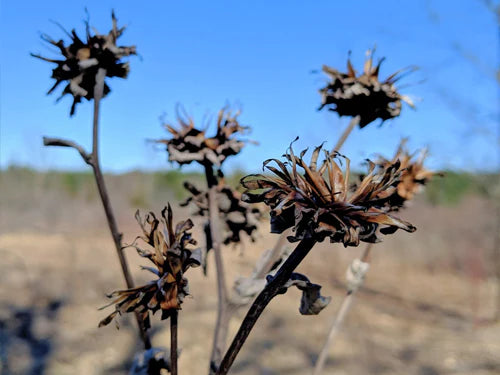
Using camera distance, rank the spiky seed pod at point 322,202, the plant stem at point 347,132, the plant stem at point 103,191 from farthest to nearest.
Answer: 1. the plant stem at point 347,132
2. the plant stem at point 103,191
3. the spiky seed pod at point 322,202

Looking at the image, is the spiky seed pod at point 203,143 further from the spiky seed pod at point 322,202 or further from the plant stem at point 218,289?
the spiky seed pod at point 322,202

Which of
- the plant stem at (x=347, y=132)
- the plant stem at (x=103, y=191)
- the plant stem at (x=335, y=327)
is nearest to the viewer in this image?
the plant stem at (x=103, y=191)

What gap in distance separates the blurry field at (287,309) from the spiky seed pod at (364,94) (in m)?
0.48

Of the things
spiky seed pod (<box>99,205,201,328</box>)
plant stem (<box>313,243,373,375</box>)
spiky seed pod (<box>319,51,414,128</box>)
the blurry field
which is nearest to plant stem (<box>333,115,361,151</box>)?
spiky seed pod (<box>319,51,414,128</box>)

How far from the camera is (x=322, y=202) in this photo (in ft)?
2.33

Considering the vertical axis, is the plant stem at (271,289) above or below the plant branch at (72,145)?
below

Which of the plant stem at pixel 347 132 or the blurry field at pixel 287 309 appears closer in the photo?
the plant stem at pixel 347 132

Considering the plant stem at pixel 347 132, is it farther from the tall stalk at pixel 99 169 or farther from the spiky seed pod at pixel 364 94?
the tall stalk at pixel 99 169

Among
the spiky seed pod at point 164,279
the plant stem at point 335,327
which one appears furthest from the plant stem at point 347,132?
the spiky seed pod at point 164,279

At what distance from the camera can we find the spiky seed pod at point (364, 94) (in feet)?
4.22

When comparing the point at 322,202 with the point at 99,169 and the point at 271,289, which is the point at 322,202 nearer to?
the point at 271,289

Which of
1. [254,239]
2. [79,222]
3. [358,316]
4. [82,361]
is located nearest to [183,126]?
[254,239]

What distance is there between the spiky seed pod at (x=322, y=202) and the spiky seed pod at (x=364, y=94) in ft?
1.89

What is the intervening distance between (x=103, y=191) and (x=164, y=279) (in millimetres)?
361
